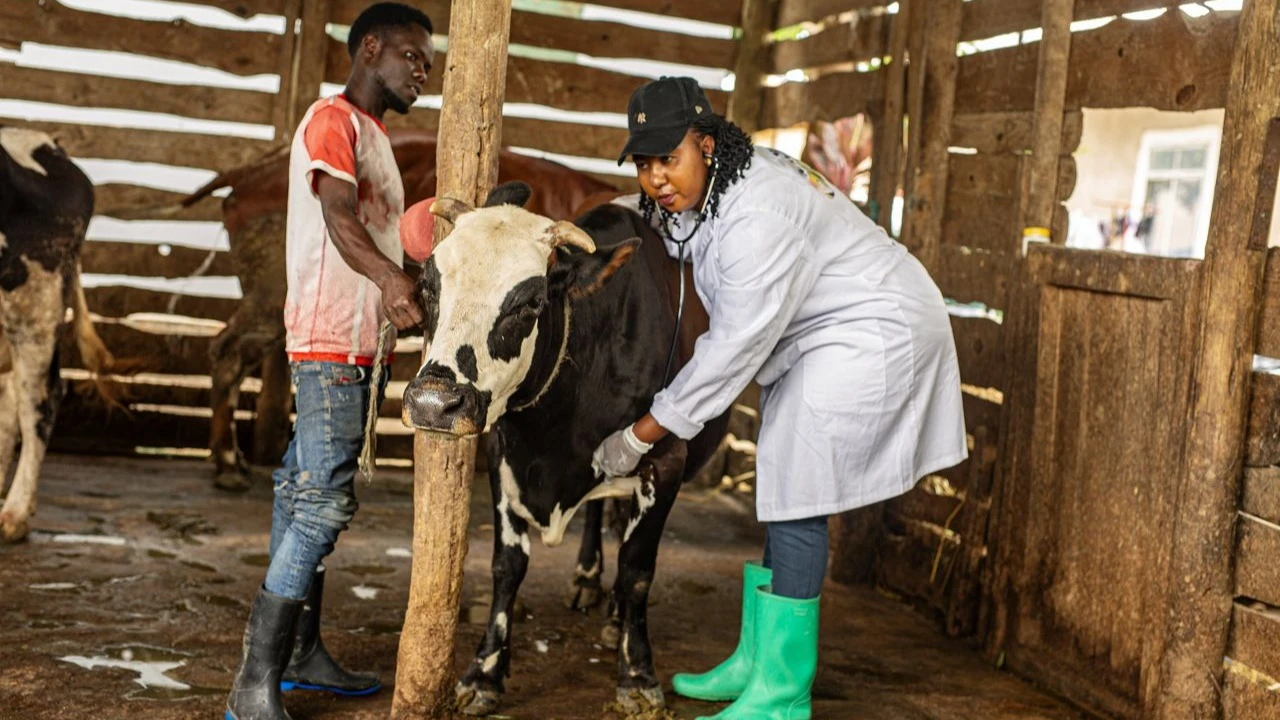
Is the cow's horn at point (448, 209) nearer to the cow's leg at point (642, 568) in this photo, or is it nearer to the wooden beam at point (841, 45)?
the cow's leg at point (642, 568)

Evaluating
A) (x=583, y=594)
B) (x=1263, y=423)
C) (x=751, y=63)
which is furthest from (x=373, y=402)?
(x=751, y=63)

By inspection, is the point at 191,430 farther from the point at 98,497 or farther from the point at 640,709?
the point at 640,709

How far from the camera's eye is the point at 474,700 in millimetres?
4078

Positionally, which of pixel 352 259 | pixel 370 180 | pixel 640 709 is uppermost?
pixel 370 180

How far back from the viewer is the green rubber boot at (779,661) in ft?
13.0

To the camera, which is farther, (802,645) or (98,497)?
(98,497)

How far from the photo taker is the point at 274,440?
769 cm

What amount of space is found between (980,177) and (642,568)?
2.43 metres

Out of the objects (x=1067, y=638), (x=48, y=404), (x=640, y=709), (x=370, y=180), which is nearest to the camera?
(x=370, y=180)

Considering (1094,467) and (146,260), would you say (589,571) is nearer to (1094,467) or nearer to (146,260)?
(1094,467)

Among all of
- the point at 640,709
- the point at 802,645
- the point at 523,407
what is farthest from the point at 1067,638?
the point at 523,407

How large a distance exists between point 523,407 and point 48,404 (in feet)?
9.55

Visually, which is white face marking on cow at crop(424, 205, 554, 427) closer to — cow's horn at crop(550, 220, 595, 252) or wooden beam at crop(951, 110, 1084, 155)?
cow's horn at crop(550, 220, 595, 252)

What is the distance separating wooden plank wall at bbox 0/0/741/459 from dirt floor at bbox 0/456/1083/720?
0.96m
